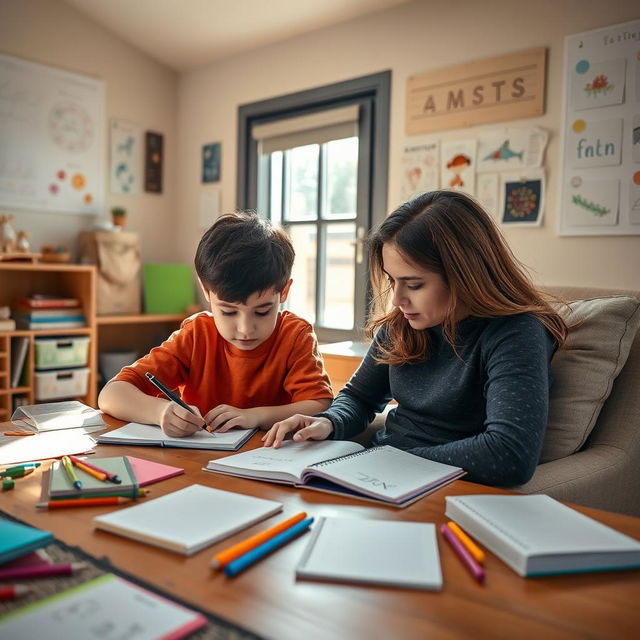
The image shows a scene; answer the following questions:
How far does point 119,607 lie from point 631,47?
2379 mm

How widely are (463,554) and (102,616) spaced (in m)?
0.35

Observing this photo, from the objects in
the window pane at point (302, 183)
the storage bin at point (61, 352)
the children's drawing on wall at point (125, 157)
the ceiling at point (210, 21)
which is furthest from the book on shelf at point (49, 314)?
the ceiling at point (210, 21)

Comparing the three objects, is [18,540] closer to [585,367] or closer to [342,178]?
[585,367]

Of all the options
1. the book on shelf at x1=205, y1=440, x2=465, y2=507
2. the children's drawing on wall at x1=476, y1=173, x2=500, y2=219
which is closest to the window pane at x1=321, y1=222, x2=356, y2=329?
the children's drawing on wall at x1=476, y1=173, x2=500, y2=219

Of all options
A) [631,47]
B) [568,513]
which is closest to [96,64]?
[631,47]

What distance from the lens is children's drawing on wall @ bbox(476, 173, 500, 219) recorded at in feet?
8.34

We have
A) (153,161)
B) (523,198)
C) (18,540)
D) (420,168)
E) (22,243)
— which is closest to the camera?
(18,540)

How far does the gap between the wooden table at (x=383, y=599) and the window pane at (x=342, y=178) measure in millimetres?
2643

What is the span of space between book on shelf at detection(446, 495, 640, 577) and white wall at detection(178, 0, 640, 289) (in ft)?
5.57

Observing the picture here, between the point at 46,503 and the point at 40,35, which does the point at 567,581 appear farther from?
the point at 40,35

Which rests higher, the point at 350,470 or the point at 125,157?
the point at 125,157

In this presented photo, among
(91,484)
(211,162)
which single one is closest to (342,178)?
(211,162)

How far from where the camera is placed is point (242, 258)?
1.30 metres

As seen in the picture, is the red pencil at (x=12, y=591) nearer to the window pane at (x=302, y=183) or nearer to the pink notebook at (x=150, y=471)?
the pink notebook at (x=150, y=471)
